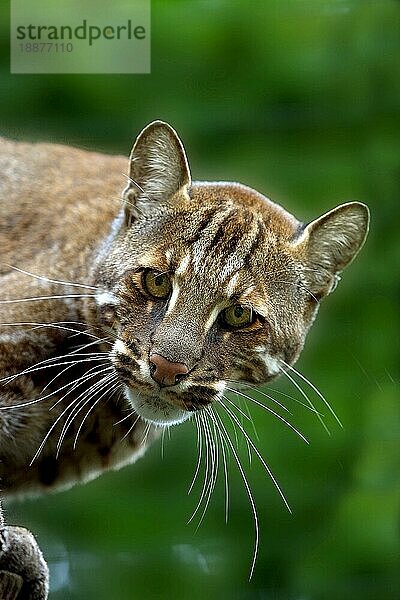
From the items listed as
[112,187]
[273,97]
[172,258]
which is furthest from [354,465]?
[172,258]

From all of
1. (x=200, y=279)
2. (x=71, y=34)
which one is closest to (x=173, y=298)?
(x=200, y=279)

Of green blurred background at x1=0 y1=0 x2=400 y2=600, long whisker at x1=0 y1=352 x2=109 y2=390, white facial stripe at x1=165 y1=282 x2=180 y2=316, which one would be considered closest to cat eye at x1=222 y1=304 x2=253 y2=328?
white facial stripe at x1=165 y1=282 x2=180 y2=316

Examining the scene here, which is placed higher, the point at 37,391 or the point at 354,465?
the point at 37,391

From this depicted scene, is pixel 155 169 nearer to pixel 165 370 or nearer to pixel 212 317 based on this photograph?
pixel 212 317

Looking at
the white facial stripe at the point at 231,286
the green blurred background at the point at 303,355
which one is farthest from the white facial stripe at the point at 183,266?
the green blurred background at the point at 303,355

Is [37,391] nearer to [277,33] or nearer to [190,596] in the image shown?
[190,596]
